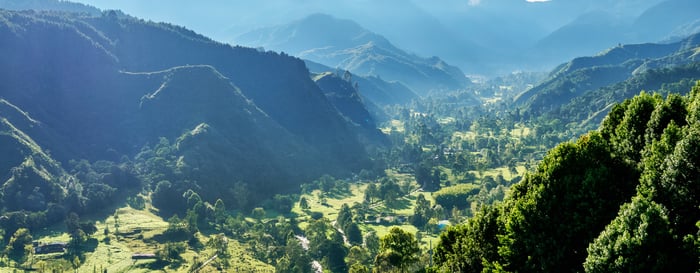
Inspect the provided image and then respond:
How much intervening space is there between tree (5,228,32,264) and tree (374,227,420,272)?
Answer: 3580 inches

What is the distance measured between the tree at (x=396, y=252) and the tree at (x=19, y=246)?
90.9m

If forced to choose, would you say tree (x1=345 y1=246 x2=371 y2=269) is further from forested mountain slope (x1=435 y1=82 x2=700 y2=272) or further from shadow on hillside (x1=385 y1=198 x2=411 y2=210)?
shadow on hillside (x1=385 y1=198 x2=411 y2=210)

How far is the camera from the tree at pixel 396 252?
54.3 metres

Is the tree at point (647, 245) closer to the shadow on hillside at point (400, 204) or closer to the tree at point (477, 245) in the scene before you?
the tree at point (477, 245)

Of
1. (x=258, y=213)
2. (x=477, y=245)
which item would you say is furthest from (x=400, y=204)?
(x=477, y=245)

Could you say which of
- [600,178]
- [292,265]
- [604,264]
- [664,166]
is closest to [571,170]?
[600,178]

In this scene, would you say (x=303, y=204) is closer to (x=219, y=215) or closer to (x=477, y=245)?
(x=219, y=215)

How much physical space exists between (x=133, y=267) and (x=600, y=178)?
9928 centimetres

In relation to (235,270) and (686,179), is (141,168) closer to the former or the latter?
(235,270)

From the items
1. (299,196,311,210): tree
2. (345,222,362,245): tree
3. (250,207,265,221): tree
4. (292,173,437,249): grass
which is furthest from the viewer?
A: (299,196,311,210): tree

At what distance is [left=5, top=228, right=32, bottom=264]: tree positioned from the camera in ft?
337

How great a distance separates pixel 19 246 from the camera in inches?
4173

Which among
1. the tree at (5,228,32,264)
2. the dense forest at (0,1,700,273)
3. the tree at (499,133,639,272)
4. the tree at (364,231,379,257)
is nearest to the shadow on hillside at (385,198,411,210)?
the dense forest at (0,1,700,273)

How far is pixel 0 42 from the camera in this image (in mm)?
193500
